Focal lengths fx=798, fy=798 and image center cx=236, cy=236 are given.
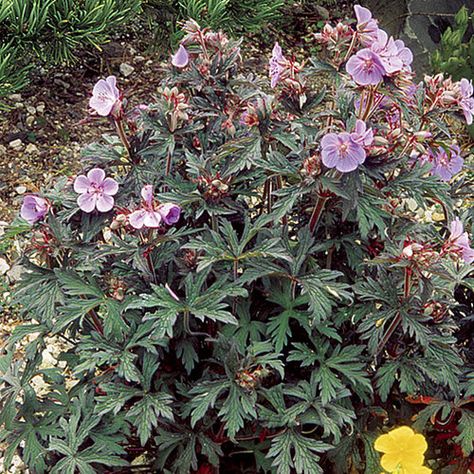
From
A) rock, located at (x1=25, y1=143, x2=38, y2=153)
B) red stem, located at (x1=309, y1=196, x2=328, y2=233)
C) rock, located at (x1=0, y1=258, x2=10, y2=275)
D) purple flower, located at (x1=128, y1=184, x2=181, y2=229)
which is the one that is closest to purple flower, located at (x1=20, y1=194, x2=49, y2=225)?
purple flower, located at (x1=128, y1=184, x2=181, y2=229)

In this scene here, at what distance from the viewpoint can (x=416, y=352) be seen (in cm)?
179

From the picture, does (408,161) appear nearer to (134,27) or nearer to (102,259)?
Result: (102,259)

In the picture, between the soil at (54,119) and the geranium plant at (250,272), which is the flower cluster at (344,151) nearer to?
the geranium plant at (250,272)

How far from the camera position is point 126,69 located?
13.1ft

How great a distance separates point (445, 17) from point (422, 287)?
294cm

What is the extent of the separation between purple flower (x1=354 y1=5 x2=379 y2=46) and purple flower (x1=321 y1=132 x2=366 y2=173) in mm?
260

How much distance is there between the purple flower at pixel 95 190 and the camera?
5.31ft

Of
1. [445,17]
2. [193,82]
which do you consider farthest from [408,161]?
[445,17]

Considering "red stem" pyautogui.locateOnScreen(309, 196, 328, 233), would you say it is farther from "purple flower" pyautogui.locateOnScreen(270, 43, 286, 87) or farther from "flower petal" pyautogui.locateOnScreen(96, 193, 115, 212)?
"flower petal" pyautogui.locateOnScreen(96, 193, 115, 212)

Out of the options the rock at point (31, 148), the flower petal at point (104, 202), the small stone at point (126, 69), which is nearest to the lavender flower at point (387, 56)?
the flower petal at point (104, 202)

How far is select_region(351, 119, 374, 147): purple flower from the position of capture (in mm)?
1492

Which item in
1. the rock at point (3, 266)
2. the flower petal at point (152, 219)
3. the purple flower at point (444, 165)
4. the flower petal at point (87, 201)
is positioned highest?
the purple flower at point (444, 165)

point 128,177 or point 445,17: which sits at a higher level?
point 128,177

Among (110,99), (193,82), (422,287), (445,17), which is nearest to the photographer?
(422,287)
